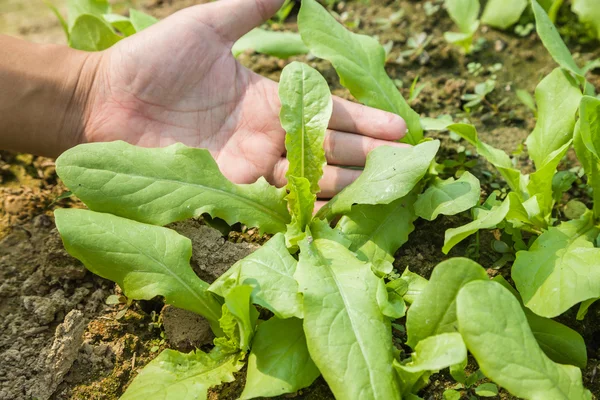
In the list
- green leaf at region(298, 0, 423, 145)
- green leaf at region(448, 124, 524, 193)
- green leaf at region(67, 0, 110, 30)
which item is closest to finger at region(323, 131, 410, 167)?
green leaf at region(298, 0, 423, 145)

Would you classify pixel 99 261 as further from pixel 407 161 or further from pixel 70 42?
pixel 70 42

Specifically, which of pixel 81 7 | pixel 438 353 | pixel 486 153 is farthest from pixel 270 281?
pixel 81 7

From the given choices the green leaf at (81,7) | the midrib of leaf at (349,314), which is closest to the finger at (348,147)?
the midrib of leaf at (349,314)

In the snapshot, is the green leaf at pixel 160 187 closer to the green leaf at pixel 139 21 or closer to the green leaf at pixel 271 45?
the green leaf at pixel 271 45

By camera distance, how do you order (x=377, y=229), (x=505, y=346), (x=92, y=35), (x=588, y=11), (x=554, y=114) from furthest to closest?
(x=588, y=11), (x=92, y=35), (x=554, y=114), (x=377, y=229), (x=505, y=346)

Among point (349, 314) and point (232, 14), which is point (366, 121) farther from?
point (349, 314)

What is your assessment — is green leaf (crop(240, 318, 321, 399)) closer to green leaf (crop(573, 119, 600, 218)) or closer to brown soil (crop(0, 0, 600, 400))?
brown soil (crop(0, 0, 600, 400))

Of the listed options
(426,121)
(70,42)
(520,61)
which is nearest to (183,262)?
(426,121)
